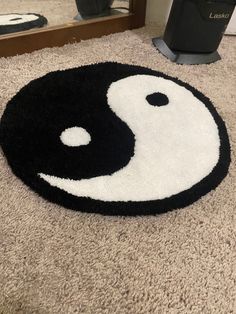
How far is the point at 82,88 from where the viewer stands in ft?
2.95

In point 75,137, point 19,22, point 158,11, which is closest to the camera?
point 75,137

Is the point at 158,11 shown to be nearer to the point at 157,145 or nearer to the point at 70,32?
the point at 70,32

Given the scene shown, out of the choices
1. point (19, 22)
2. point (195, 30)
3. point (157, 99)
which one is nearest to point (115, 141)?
point (157, 99)

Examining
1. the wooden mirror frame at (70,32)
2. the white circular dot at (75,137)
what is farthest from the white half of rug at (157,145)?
the wooden mirror frame at (70,32)

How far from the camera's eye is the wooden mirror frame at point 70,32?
3.35 ft

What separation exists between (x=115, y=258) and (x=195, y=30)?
0.80 metres

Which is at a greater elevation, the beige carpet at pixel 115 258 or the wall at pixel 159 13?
the wall at pixel 159 13

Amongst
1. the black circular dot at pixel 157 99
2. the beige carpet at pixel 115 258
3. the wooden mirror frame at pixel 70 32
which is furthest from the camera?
the wooden mirror frame at pixel 70 32

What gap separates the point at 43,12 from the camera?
3.54ft

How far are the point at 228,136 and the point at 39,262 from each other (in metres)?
0.59

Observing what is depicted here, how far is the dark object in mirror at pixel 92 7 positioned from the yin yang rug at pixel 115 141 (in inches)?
12.0

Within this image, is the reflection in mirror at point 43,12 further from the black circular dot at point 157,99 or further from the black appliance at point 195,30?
Result: the black circular dot at point 157,99

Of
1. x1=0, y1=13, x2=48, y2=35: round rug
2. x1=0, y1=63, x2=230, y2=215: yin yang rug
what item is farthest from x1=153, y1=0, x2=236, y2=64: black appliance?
x1=0, y1=13, x2=48, y2=35: round rug

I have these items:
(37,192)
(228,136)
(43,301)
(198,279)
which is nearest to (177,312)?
(198,279)
